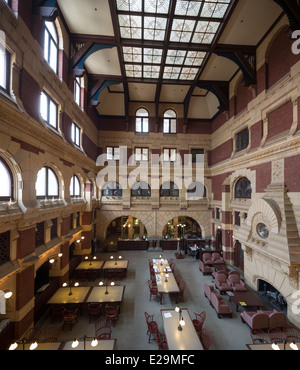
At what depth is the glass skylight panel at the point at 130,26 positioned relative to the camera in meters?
9.84

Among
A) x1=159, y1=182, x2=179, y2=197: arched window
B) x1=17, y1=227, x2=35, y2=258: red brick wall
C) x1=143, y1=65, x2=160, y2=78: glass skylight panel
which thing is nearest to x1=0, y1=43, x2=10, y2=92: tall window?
x1=17, y1=227, x2=35, y2=258: red brick wall

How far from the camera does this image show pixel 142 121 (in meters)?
19.3

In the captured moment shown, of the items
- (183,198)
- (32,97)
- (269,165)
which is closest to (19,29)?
(32,97)

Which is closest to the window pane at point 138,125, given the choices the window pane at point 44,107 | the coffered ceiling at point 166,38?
the coffered ceiling at point 166,38

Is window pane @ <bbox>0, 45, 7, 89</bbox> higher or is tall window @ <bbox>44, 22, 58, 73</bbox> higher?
tall window @ <bbox>44, 22, 58, 73</bbox>

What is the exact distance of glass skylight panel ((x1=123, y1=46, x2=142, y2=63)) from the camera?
40.4 feet

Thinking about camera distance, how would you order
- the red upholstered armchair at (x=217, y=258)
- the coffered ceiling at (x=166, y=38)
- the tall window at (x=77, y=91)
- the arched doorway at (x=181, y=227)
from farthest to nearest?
the arched doorway at (x=181, y=227) < the red upholstered armchair at (x=217, y=258) < the tall window at (x=77, y=91) < the coffered ceiling at (x=166, y=38)

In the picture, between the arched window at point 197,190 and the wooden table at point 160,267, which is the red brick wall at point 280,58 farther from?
the wooden table at point 160,267

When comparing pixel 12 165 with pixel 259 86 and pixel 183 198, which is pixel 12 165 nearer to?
pixel 259 86

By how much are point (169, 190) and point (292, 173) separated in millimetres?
12025

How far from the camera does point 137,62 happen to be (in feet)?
44.2

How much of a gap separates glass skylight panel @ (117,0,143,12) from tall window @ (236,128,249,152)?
991cm

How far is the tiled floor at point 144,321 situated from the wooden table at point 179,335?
1.08m

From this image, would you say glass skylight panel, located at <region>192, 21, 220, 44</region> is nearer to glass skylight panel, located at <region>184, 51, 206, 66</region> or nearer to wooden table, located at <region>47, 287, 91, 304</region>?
glass skylight panel, located at <region>184, 51, 206, 66</region>
